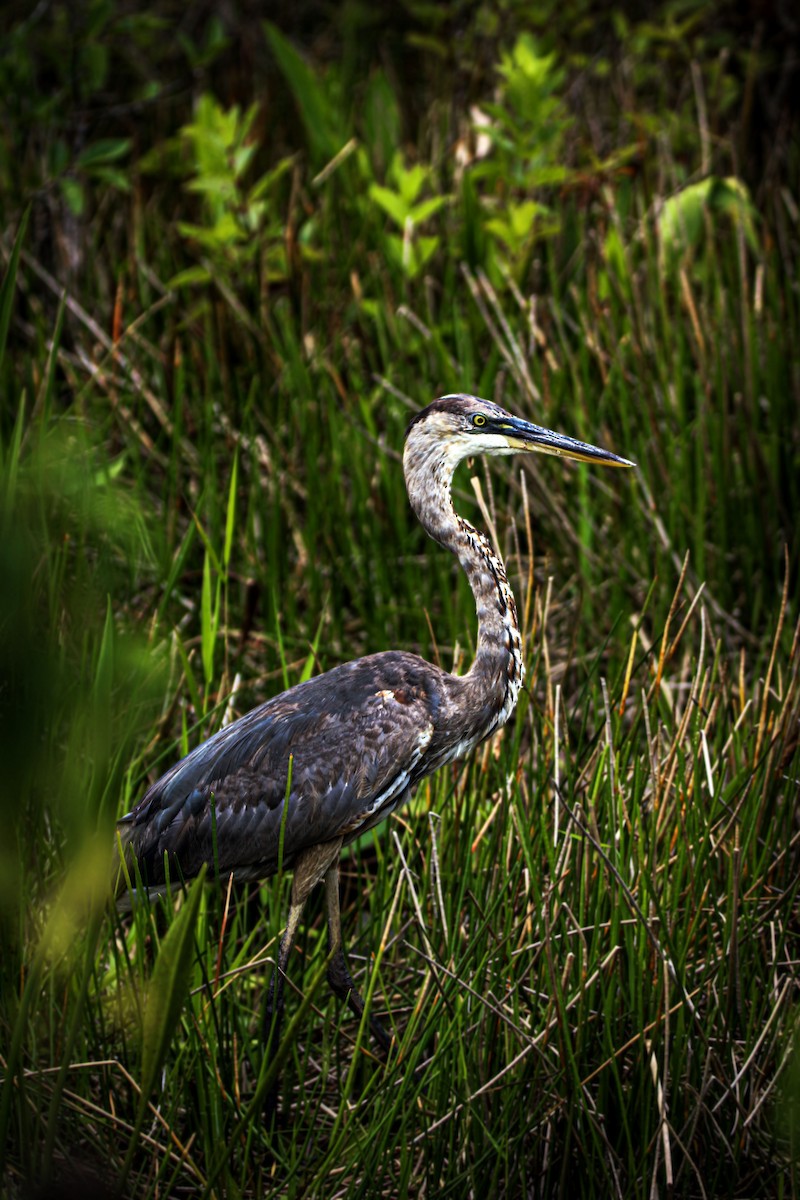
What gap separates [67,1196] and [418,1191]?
1.12m

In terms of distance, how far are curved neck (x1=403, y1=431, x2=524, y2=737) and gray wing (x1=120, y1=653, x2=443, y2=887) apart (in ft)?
0.35

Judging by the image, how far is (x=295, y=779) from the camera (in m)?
2.21

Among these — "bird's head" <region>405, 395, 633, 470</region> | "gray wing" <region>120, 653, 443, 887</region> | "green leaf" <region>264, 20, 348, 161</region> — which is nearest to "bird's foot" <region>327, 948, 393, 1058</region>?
"gray wing" <region>120, 653, 443, 887</region>

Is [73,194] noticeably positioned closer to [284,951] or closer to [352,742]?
[352,742]

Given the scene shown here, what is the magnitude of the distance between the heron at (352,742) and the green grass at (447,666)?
10cm

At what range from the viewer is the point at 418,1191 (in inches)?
79.6

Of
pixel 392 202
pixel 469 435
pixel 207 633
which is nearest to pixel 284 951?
pixel 207 633

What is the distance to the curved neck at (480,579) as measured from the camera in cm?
229

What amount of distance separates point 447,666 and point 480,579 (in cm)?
128

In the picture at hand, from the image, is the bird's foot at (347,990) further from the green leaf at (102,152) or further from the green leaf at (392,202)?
the green leaf at (102,152)

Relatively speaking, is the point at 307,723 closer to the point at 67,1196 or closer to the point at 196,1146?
the point at 196,1146

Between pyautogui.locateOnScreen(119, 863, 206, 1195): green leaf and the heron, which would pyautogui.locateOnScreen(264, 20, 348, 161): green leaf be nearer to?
the heron

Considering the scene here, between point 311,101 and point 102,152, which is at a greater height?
point 311,101

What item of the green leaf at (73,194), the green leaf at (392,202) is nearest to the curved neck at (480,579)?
the green leaf at (392,202)
